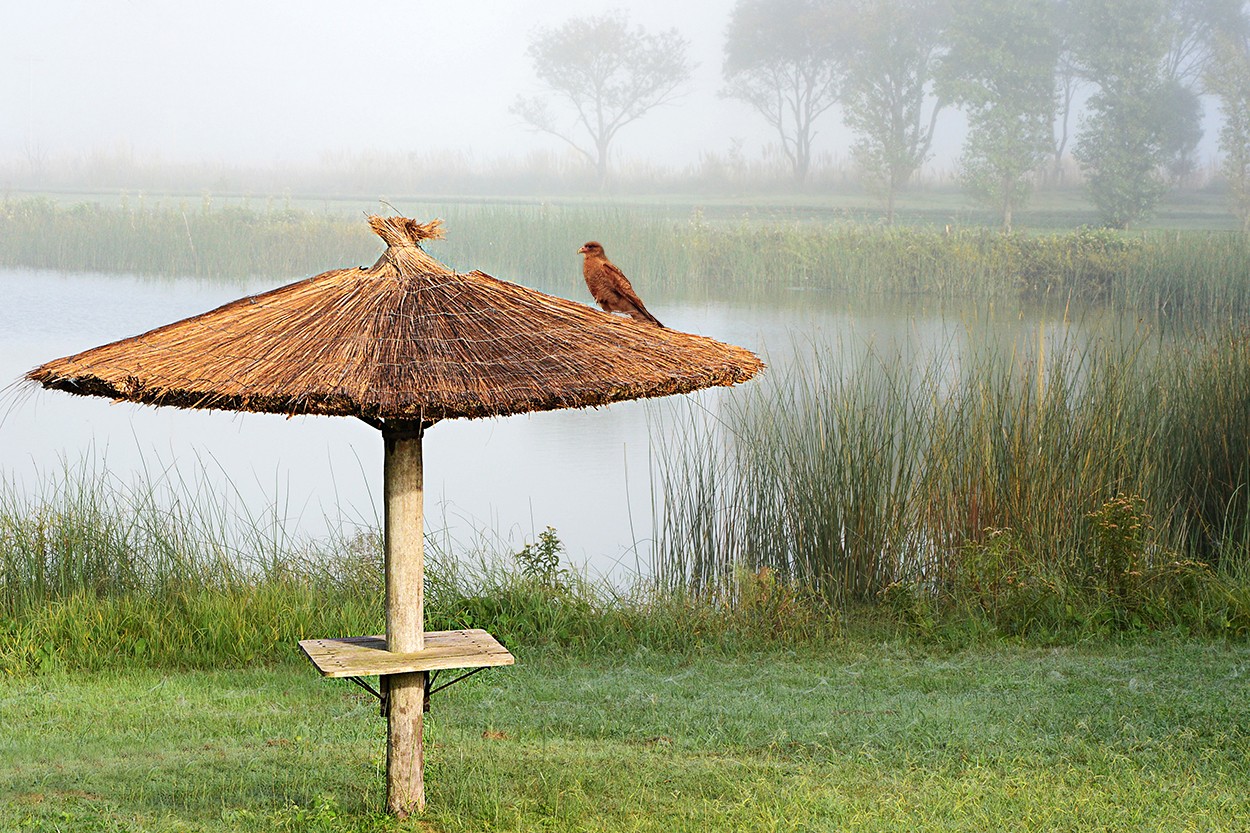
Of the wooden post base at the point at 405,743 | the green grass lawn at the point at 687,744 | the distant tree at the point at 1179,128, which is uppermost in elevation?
the distant tree at the point at 1179,128

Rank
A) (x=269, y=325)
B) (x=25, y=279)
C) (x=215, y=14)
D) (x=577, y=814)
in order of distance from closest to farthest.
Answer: (x=269, y=325) → (x=577, y=814) → (x=25, y=279) → (x=215, y=14)

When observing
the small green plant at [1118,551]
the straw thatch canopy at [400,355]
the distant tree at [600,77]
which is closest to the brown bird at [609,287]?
the straw thatch canopy at [400,355]

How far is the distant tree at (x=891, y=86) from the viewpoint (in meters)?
10.5

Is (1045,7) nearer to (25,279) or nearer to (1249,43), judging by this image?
(1249,43)

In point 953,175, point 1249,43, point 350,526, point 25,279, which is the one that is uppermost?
point 1249,43

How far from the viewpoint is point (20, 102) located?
9969 mm

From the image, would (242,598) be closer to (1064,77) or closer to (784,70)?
(784,70)

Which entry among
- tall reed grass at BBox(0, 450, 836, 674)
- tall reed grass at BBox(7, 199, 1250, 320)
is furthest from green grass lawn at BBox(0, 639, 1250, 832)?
tall reed grass at BBox(7, 199, 1250, 320)

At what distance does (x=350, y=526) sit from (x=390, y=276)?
4.65 meters

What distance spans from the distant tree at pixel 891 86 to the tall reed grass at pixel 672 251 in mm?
692

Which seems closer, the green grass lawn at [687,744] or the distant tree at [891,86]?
the green grass lawn at [687,744]

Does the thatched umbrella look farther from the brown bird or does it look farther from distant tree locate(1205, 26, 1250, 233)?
distant tree locate(1205, 26, 1250, 233)

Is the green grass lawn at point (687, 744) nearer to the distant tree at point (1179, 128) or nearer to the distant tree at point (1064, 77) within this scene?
the distant tree at point (1064, 77)

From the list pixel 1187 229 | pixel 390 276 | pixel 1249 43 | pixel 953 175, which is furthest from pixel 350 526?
pixel 1249 43
